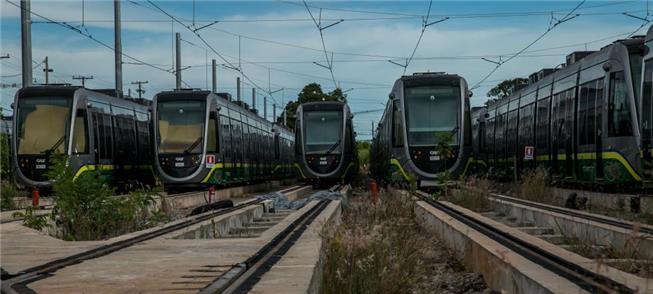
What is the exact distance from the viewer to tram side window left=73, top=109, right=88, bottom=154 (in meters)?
22.3

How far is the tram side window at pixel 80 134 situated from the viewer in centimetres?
2233

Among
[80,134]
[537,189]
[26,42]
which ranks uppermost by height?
[26,42]

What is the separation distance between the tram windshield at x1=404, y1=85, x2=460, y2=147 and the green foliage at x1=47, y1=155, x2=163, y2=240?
1123 centimetres

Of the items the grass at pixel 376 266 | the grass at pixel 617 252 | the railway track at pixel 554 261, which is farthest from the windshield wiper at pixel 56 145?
the grass at pixel 617 252

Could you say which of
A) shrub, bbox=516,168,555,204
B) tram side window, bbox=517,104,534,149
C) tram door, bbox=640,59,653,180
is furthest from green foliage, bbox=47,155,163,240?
tram side window, bbox=517,104,534,149

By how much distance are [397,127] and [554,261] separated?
15.1 meters

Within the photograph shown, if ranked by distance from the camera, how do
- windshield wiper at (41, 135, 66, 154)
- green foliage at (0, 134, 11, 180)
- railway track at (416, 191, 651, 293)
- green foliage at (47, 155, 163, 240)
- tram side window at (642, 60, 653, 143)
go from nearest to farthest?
railway track at (416, 191, 651, 293), green foliage at (47, 155, 163, 240), tram side window at (642, 60, 653, 143), windshield wiper at (41, 135, 66, 154), green foliage at (0, 134, 11, 180)

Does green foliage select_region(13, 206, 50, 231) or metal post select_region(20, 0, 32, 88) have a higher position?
metal post select_region(20, 0, 32, 88)

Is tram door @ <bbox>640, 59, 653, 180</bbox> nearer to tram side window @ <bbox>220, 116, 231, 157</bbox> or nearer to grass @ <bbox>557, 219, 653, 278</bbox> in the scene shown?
grass @ <bbox>557, 219, 653, 278</bbox>

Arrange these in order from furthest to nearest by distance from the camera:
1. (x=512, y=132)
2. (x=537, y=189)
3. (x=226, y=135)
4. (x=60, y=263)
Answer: (x=512, y=132), (x=226, y=135), (x=537, y=189), (x=60, y=263)

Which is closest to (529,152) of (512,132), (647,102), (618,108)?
(512,132)

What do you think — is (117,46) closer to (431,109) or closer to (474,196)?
(431,109)

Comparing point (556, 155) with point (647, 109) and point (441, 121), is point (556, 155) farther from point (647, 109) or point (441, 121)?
point (647, 109)

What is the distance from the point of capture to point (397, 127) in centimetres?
2277
